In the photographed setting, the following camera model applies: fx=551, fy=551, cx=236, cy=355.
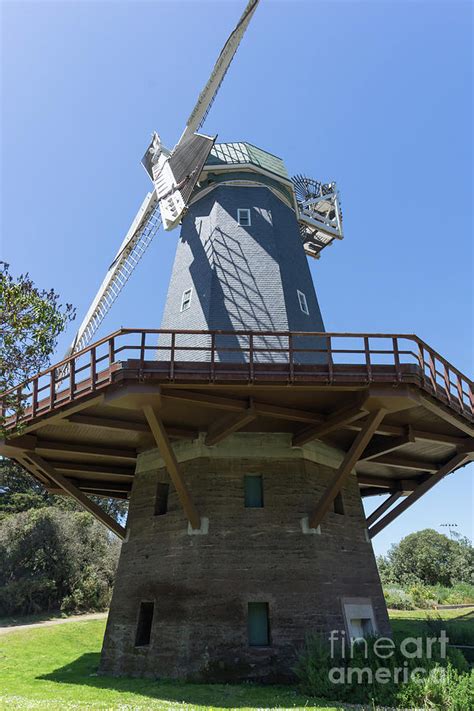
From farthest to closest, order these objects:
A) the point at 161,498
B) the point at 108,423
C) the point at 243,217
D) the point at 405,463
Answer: the point at 243,217 → the point at 405,463 → the point at 161,498 → the point at 108,423

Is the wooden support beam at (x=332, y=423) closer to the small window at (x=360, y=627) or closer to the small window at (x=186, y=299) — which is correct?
the small window at (x=360, y=627)

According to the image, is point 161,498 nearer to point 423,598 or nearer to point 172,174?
point 172,174

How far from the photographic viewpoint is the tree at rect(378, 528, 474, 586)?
46.2 metres

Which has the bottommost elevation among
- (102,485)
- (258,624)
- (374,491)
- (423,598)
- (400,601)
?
(258,624)

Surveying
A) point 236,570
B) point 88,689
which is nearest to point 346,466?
point 236,570

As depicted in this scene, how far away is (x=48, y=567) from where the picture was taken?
3097 centimetres

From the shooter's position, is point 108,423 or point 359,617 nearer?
point 108,423

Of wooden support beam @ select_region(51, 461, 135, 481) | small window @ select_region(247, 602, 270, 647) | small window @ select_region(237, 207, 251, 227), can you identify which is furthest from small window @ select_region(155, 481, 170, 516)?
small window @ select_region(237, 207, 251, 227)

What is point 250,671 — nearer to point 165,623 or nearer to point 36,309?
point 165,623

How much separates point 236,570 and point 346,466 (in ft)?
12.7

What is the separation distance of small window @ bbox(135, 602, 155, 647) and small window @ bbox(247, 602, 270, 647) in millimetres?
2805

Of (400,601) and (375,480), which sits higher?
(375,480)

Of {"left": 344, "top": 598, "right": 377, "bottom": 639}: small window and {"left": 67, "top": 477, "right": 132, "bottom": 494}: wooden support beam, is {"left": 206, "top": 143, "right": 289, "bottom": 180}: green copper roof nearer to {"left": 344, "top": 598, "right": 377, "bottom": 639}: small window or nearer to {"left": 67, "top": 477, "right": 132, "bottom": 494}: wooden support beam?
{"left": 67, "top": 477, "right": 132, "bottom": 494}: wooden support beam

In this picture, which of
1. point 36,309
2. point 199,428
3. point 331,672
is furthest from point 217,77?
point 331,672
